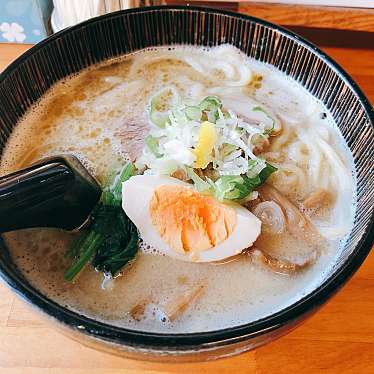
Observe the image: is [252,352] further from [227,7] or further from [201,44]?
[227,7]

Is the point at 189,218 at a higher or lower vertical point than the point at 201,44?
lower

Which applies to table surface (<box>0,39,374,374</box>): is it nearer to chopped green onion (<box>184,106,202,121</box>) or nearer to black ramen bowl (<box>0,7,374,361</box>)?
black ramen bowl (<box>0,7,374,361</box>)

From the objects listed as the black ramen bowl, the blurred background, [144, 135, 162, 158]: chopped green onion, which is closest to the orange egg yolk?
[144, 135, 162, 158]: chopped green onion

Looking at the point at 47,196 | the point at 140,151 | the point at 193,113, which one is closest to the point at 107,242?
the point at 47,196

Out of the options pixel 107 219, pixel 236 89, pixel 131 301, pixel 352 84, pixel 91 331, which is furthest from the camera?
pixel 236 89

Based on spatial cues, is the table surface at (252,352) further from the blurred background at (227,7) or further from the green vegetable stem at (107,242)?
the blurred background at (227,7)

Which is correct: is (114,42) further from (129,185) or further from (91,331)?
(91,331)

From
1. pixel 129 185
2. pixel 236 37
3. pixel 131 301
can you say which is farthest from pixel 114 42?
pixel 131 301
